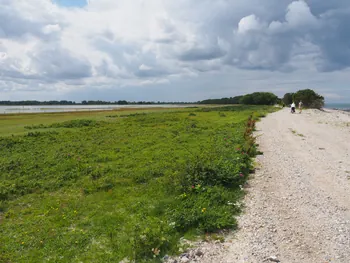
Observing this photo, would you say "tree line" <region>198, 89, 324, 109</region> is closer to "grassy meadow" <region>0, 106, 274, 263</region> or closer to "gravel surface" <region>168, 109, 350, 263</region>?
"gravel surface" <region>168, 109, 350, 263</region>

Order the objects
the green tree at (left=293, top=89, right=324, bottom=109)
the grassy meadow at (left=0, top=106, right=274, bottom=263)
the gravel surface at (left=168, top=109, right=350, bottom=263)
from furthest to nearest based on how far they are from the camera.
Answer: the green tree at (left=293, top=89, right=324, bottom=109)
the grassy meadow at (left=0, top=106, right=274, bottom=263)
the gravel surface at (left=168, top=109, right=350, bottom=263)

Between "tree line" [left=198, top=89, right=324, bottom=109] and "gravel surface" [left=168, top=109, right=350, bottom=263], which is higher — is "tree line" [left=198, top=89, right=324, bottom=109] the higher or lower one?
the higher one

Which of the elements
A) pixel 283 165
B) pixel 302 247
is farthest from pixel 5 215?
pixel 283 165

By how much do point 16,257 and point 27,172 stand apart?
9.26m

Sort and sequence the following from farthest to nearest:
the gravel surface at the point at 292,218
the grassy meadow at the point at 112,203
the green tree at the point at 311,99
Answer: the green tree at the point at 311,99 → the grassy meadow at the point at 112,203 → the gravel surface at the point at 292,218

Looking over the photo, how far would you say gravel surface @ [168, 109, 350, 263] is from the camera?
22.2ft

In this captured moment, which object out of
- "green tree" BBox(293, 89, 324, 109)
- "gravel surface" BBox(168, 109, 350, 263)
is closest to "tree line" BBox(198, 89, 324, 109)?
"green tree" BBox(293, 89, 324, 109)

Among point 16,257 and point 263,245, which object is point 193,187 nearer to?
point 263,245

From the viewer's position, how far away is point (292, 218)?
8.59 meters

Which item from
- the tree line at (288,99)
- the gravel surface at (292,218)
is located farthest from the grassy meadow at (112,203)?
the tree line at (288,99)

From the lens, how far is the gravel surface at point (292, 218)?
22.2 ft

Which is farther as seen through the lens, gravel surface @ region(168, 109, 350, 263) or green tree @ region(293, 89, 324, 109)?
green tree @ region(293, 89, 324, 109)

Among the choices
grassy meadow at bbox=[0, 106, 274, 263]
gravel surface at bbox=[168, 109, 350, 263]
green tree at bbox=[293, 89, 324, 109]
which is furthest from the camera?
green tree at bbox=[293, 89, 324, 109]

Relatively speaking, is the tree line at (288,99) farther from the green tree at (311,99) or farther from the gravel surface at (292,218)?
the gravel surface at (292,218)
